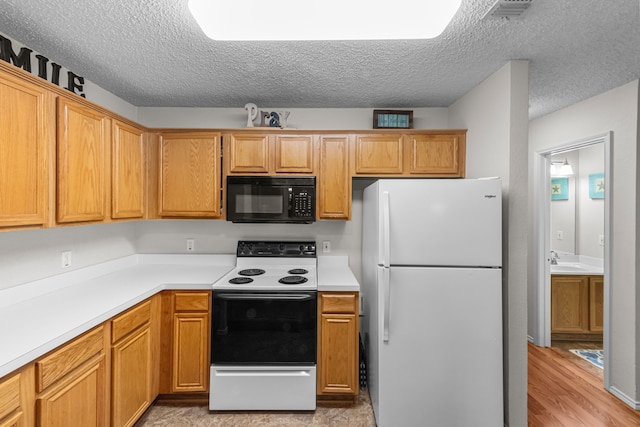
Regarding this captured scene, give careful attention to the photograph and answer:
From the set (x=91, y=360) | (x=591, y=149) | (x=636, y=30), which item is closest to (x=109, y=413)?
(x=91, y=360)

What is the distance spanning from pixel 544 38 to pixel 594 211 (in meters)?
2.87

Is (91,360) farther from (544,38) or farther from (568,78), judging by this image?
(568,78)

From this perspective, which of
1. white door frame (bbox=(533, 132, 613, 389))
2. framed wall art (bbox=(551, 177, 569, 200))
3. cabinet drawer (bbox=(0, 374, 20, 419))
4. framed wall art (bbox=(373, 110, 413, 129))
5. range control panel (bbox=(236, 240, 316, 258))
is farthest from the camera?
framed wall art (bbox=(551, 177, 569, 200))

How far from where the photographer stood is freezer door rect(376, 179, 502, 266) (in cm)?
188

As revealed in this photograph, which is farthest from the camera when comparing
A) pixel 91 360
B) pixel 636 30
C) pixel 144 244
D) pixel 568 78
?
pixel 144 244

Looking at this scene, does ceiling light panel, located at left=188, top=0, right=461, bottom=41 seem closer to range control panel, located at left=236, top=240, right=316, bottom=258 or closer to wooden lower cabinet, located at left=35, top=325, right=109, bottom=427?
wooden lower cabinet, located at left=35, top=325, right=109, bottom=427

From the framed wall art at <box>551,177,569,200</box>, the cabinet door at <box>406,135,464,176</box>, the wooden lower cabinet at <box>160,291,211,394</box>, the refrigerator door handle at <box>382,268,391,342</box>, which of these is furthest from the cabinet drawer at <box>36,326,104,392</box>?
the framed wall art at <box>551,177,569,200</box>

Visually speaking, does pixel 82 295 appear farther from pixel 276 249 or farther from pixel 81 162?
pixel 276 249

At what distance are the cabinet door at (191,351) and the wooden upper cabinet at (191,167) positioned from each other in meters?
0.92

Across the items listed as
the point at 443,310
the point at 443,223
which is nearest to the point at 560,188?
the point at 443,223

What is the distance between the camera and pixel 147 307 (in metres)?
2.04

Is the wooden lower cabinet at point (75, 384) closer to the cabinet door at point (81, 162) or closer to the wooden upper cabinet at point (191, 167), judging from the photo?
the cabinet door at point (81, 162)

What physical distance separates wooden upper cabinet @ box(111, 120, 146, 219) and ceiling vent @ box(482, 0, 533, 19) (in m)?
2.43

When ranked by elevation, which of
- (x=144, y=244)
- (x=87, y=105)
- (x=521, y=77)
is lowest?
(x=144, y=244)
